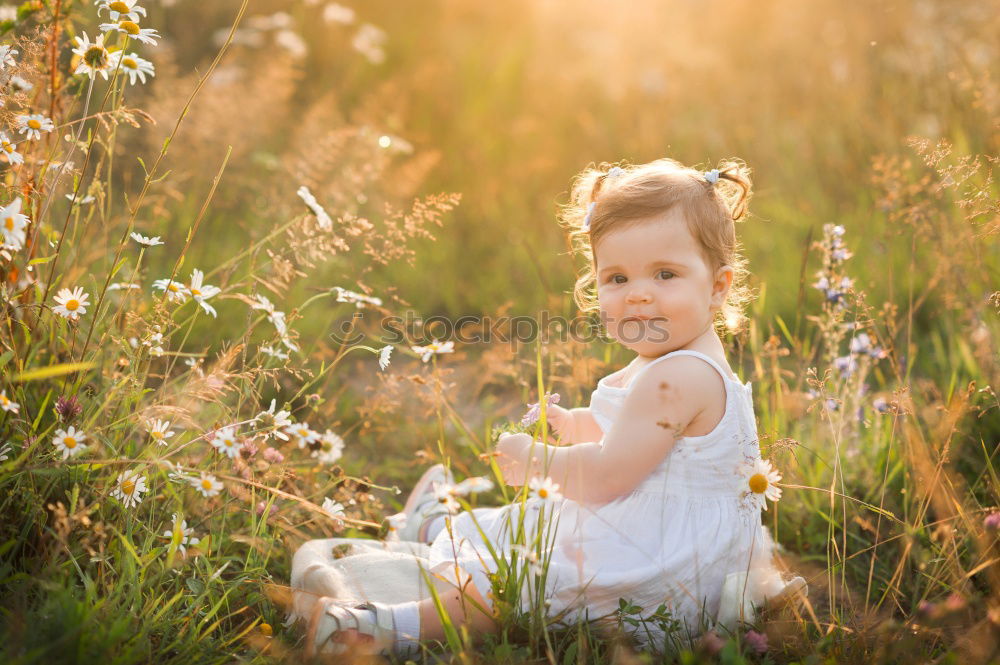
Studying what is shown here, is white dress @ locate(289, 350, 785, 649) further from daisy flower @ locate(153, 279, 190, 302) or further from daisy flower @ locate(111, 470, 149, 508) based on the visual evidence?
daisy flower @ locate(153, 279, 190, 302)

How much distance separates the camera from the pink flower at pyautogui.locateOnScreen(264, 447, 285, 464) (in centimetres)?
210

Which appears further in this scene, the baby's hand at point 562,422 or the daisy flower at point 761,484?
the baby's hand at point 562,422

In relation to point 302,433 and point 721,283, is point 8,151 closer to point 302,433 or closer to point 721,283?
point 302,433

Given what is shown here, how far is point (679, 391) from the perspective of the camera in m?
1.87

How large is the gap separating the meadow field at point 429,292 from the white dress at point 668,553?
71 millimetres

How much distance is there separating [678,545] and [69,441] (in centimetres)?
130

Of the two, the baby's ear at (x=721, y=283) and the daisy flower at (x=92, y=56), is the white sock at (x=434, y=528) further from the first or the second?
the daisy flower at (x=92, y=56)

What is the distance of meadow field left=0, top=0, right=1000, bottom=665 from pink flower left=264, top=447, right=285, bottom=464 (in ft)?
0.04

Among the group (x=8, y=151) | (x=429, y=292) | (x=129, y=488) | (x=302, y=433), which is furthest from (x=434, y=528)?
(x=429, y=292)

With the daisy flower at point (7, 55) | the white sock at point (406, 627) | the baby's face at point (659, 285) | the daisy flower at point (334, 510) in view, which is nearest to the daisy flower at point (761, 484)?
the baby's face at point (659, 285)

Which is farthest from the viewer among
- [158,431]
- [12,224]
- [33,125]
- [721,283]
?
[721,283]

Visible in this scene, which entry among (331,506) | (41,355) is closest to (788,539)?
(331,506)

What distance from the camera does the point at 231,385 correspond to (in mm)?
1974

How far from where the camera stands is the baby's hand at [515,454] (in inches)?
75.5
